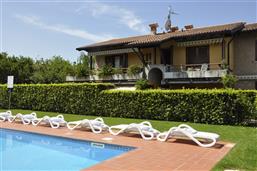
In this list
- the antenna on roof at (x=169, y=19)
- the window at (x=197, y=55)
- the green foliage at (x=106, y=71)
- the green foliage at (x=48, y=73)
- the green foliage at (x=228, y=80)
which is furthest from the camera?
the green foliage at (x=48, y=73)

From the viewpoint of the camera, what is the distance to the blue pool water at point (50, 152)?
1161cm

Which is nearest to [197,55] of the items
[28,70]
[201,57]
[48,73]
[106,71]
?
[201,57]

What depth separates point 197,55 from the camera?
32.7m

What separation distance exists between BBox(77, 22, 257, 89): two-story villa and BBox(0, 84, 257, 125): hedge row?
8.16 m

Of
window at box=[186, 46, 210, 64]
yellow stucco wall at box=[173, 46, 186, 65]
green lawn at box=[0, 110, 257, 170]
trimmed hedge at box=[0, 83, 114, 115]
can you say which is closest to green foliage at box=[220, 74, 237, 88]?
window at box=[186, 46, 210, 64]

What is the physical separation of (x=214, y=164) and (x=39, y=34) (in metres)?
26.6

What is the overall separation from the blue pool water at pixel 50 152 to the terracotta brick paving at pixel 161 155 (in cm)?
63

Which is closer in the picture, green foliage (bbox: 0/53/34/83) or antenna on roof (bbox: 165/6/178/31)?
antenna on roof (bbox: 165/6/178/31)

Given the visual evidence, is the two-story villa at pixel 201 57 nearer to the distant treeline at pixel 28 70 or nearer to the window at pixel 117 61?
the window at pixel 117 61

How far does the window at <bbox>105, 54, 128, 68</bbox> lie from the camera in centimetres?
3787

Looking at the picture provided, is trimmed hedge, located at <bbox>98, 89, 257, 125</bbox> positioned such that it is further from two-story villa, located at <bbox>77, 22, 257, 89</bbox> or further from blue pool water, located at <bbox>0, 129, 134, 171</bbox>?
two-story villa, located at <bbox>77, 22, 257, 89</bbox>

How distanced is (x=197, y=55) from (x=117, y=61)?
10742mm

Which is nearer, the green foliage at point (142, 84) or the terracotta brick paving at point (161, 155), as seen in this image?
the terracotta brick paving at point (161, 155)

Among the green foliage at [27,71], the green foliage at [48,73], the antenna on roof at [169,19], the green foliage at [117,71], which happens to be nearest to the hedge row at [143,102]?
the green foliage at [117,71]
